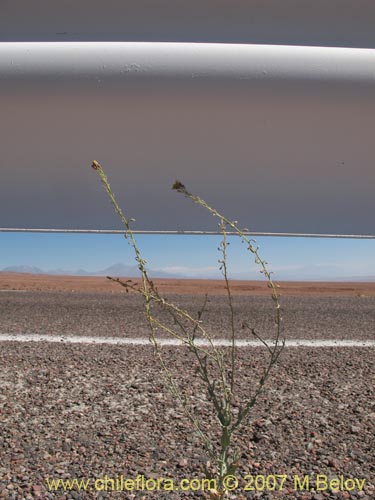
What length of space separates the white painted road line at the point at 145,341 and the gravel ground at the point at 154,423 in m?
0.33

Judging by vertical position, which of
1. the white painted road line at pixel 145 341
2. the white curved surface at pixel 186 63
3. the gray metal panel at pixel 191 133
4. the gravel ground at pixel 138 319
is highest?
the white curved surface at pixel 186 63

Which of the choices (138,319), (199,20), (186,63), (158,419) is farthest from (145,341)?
(199,20)

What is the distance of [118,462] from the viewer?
134 centimetres

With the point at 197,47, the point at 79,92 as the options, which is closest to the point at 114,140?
the point at 79,92

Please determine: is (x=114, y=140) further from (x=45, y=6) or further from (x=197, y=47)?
(x=45, y=6)

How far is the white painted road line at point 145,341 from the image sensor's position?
2600 millimetres

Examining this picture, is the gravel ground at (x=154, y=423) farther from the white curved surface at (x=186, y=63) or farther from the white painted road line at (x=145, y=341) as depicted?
the white curved surface at (x=186, y=63)

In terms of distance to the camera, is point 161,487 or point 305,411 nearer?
point 161,487

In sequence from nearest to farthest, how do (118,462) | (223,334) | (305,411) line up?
1. (118,462)
2. (305,411)
3. (223,334)

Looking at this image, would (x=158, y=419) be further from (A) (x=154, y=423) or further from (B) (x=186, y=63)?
(B) (x=186, y=63)

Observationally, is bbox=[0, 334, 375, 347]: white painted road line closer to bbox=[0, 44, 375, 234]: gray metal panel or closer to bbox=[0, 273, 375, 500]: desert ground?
bbox=[0, 273, 375, 500]: desert ground

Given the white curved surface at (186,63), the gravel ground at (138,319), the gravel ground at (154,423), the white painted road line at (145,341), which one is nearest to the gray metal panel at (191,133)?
the white curved surface at (186,63)

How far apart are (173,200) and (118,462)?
2.82 feet

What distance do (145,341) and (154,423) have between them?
1086 millimetres
